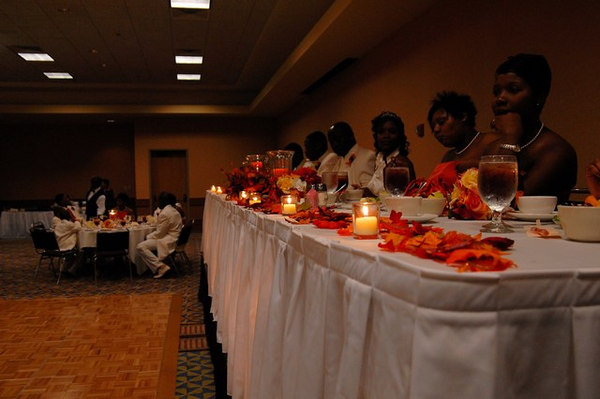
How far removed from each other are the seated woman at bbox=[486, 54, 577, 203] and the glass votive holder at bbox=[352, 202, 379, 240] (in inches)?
58.1

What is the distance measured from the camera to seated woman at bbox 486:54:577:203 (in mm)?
2416

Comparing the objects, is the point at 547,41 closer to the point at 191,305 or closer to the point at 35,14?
the point at 191,305

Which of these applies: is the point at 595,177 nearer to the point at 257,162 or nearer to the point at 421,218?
the point at 421,218

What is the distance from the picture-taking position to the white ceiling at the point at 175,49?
6.55 metres

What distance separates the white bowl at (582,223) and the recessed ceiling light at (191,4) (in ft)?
21.3

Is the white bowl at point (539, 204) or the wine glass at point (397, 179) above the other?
the wine glass at point (397, 179)

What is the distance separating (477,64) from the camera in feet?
15.5

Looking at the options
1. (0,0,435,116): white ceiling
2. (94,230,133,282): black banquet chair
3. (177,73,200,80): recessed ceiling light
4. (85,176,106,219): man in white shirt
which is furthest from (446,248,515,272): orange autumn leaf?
(177,73,200,80): recessed ceiling light

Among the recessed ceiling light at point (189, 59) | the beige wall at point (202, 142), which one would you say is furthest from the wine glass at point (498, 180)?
the beige wall at point (202, 142)

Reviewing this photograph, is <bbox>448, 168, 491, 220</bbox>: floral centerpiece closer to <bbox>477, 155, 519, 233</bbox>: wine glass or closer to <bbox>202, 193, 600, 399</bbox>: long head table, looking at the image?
<bbox>477, 155, 519, 233</bbox>: wine glass

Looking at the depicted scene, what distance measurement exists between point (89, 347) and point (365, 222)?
11.3 ft

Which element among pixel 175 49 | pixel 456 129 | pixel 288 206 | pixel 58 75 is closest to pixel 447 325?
pixel 288 206

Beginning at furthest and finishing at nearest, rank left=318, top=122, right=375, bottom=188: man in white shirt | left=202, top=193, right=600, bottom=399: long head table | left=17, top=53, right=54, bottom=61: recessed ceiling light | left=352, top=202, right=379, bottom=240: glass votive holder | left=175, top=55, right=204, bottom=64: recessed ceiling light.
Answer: left=175, top=55, right=204, bottom=64: recessed ceiling light < left=17, top=53, right=54, bottom=61: recessed ceiling light < left=318, top=122, right=375, bottom=188: man in white shirt < left=352, top=202, right=379, bottom=240: glass votive holder < left=202, top=193, right=600, bottom=399: long head table

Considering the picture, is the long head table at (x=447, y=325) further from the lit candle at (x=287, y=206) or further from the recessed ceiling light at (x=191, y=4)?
the recessed ceiling light at (x=191, y=4)
